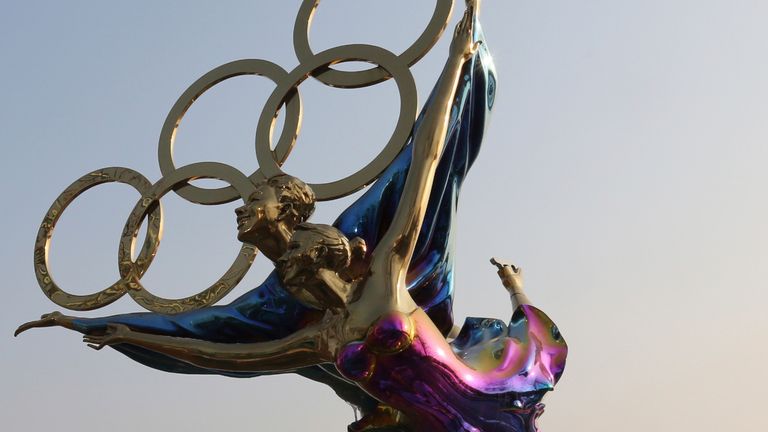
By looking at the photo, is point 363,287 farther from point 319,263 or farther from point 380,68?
point 380,68

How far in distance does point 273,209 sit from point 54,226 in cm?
126

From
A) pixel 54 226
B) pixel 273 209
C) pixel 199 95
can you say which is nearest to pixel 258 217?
pixel 273 209

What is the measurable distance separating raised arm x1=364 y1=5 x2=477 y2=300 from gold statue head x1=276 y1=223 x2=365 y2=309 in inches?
5.2

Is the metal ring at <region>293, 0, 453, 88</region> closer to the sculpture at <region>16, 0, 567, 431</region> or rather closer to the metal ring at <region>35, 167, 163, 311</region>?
the sculpture at <region>16, 0, 567, 431</region>

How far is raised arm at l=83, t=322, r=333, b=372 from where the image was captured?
12.3 ft

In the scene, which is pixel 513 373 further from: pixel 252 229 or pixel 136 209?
pixel 136 209

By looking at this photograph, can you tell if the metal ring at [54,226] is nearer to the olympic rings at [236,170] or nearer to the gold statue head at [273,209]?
the olympic rings at [236,170]

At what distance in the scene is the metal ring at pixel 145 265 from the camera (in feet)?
13.5

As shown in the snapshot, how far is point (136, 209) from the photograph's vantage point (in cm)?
436

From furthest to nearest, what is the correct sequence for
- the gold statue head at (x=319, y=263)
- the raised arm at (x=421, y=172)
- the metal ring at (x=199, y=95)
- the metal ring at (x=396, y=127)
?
the metal ring at (x=199, y=95)
the metal ring at (x=396, y=127)
the raised arm at (x=421, y=172)
the gold statue head at (x=319, y=263)

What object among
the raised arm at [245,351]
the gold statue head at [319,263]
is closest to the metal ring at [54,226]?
the raised arm at [245,351]

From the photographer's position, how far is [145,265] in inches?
167

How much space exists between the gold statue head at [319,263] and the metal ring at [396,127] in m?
0.48

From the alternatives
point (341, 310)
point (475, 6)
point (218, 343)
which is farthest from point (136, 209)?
point (475, 6)
